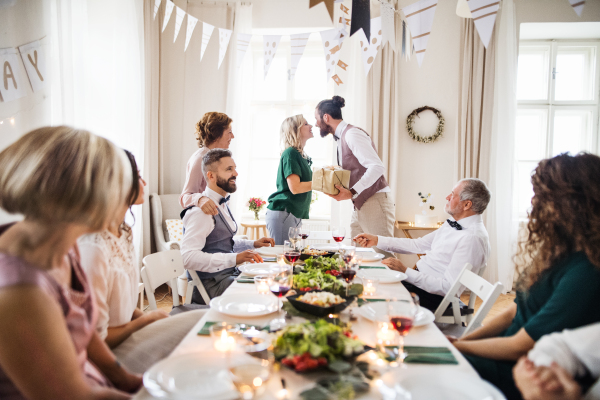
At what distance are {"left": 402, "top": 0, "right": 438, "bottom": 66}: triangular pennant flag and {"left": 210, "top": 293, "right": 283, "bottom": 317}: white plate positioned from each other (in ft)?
6.62

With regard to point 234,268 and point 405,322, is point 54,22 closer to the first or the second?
point 234,268

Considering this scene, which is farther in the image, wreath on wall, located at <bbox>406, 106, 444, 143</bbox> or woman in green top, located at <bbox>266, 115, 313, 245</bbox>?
wreath on wall, located at <bbox>406, 106, 444, 143</bbox>

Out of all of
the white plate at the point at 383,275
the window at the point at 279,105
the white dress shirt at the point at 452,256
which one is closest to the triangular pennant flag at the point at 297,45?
the window at the point at 279,105

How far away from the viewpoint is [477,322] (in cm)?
169

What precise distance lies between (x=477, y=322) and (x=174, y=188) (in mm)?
4154

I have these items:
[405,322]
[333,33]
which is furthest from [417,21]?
[405,322]

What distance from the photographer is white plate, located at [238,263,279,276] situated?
1.99 m

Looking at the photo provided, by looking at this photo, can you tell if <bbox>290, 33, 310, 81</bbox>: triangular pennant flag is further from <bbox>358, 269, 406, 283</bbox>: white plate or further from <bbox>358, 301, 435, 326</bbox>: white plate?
<bbox>358, 301, 435, 326</bbox>: white plate

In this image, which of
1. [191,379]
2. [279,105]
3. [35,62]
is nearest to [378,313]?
[191,379]

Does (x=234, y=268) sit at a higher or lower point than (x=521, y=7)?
lower

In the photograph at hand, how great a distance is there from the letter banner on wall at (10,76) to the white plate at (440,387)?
8.85 feet

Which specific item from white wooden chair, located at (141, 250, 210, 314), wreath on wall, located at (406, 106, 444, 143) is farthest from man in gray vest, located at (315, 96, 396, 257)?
wreath on wall, located at (406, 106, 444, 143)

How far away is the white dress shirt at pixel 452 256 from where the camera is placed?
2.13 meters

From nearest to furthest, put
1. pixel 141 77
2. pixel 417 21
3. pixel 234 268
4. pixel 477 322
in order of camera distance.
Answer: pixel 477 322
pixel 234 268
pixel 417 21
pixel 141 77
